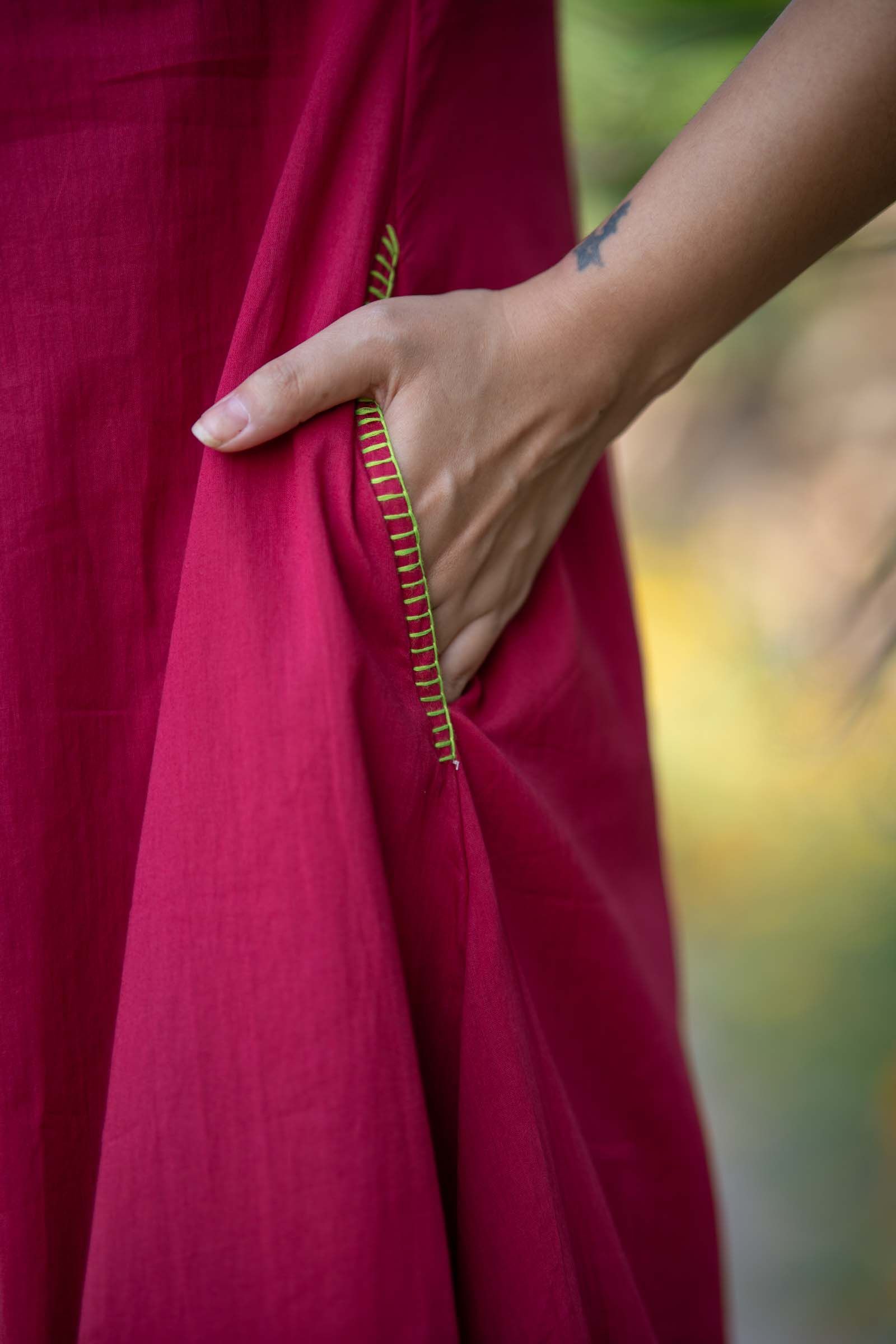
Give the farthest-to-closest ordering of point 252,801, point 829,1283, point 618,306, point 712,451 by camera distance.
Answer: point 712,451 → point 829,1283 → point 618,306 → point 252,801

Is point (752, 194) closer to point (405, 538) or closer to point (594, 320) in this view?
point (594, 320)

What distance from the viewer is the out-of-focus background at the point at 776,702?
4.99ft

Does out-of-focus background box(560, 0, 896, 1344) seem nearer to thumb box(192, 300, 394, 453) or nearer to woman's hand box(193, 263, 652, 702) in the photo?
woman's hand box(193, 263, 652, 702)

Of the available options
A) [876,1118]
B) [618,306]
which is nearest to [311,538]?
[618,306]

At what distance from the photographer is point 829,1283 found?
5.54 feet

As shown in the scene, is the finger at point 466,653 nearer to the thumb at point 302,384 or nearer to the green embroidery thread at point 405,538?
the green embroidery thread at point 405,538

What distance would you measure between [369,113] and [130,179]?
6.3 inches

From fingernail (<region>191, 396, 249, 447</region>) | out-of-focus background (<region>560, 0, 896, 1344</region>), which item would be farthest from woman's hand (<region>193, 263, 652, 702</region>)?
out-of-focus background (<region>560, 0, 896, 1344</region>)

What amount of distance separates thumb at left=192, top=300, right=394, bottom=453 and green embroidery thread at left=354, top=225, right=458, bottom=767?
1.2 inches

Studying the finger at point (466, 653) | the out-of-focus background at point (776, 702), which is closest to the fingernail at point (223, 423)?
the finger at point (466, 653)

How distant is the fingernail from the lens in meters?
0.54

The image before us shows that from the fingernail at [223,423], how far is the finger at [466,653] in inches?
8.1

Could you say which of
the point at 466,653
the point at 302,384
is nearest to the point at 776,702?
the point at 466,653

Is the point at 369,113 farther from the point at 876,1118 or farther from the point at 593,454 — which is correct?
the point at 876,1118
